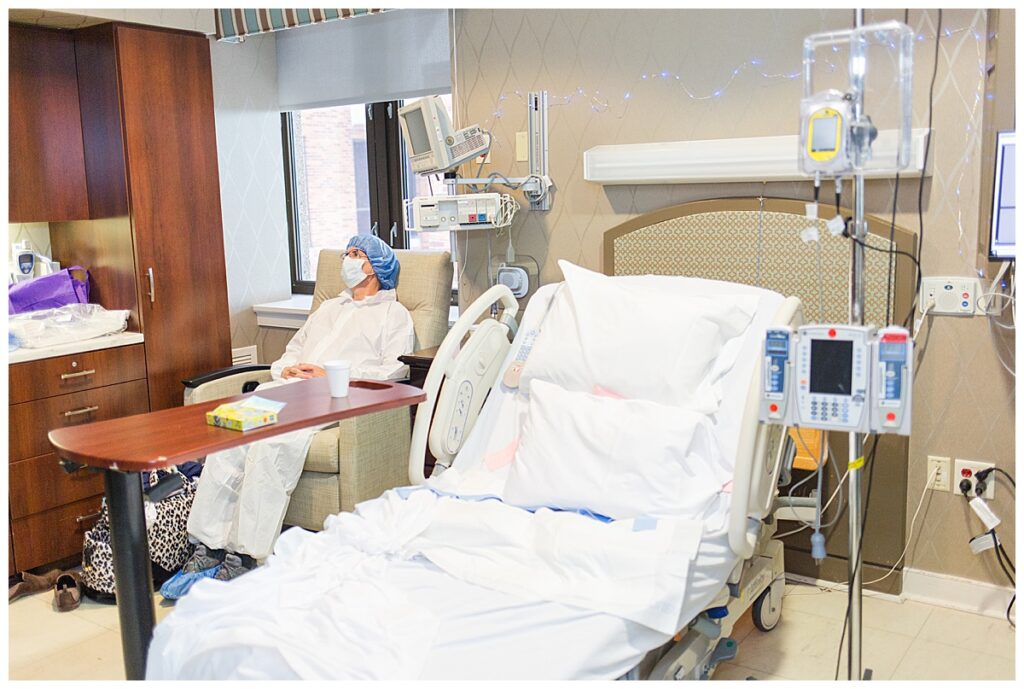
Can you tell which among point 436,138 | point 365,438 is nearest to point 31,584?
point 365,438

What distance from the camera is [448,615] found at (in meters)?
1.84

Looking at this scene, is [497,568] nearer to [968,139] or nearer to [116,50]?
[968,139]

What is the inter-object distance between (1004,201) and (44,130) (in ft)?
9.72

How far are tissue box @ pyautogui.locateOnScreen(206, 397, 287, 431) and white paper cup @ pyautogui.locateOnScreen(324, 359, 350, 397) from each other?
0.51 ft

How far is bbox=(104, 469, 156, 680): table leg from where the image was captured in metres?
1.99

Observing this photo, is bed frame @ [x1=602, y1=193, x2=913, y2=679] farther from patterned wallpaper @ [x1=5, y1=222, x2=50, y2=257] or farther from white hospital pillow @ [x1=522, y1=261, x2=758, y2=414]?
patterned wallpaper @ [x1=5, y1=222, x2=50, y2=257]

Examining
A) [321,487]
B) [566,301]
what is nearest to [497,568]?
[566,301]

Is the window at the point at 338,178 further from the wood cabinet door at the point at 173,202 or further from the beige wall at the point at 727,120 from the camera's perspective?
the beige wall at the point at 727,120

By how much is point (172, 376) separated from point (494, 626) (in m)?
2.13

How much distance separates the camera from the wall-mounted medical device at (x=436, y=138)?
314 cm

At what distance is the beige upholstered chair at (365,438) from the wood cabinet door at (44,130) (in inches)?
30.3

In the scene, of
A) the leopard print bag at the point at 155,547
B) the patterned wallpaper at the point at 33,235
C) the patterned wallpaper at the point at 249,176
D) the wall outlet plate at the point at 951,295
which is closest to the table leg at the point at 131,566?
the leopard print bag at the point at 155,547

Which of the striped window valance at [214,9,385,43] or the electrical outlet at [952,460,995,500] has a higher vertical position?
the striped window valance at [214,9,385,43]

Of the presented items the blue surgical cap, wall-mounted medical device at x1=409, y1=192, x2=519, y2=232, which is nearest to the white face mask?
the blue surgical cap
